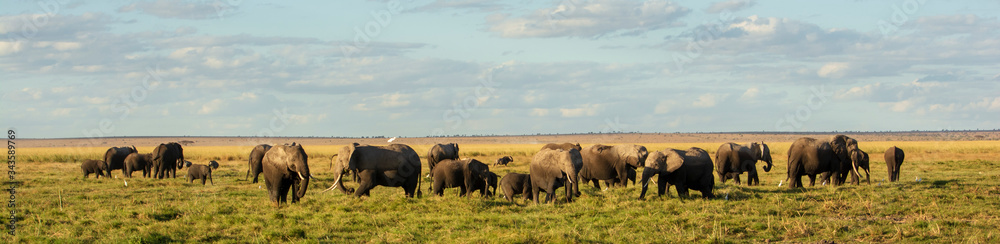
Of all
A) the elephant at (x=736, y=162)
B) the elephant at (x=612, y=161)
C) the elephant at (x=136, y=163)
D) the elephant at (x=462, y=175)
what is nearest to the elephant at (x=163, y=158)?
the elephant at (x=136, y=163)

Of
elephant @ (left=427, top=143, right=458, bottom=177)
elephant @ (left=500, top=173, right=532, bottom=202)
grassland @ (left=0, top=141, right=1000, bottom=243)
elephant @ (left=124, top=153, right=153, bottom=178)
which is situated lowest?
grassland @ (left=0, top=141, right=1000, bottom=243)

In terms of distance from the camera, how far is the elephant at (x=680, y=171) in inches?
703

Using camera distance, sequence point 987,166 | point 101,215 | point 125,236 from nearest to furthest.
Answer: point 125,236
point 101,215
point 987,166

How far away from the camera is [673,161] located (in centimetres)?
1795

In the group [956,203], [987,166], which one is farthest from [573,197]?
[987,166]

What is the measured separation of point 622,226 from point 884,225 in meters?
4.46

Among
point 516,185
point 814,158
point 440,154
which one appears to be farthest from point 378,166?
point 814,158

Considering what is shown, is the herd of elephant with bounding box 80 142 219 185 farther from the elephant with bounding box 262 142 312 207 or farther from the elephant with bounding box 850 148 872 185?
the elephant with bounding box 850 148 872 185

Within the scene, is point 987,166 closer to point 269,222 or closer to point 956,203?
point 956,203

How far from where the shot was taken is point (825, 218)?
48.0 feet

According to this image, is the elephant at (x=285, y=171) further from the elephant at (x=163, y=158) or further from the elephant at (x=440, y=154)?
the elephant at (x=163, y=158)

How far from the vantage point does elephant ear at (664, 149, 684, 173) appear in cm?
1777

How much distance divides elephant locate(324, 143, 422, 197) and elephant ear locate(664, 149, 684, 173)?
19.1 feet

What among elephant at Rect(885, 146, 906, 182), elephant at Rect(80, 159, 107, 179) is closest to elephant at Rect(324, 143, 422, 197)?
elephant at Rect(885, 146, 906, 182)
